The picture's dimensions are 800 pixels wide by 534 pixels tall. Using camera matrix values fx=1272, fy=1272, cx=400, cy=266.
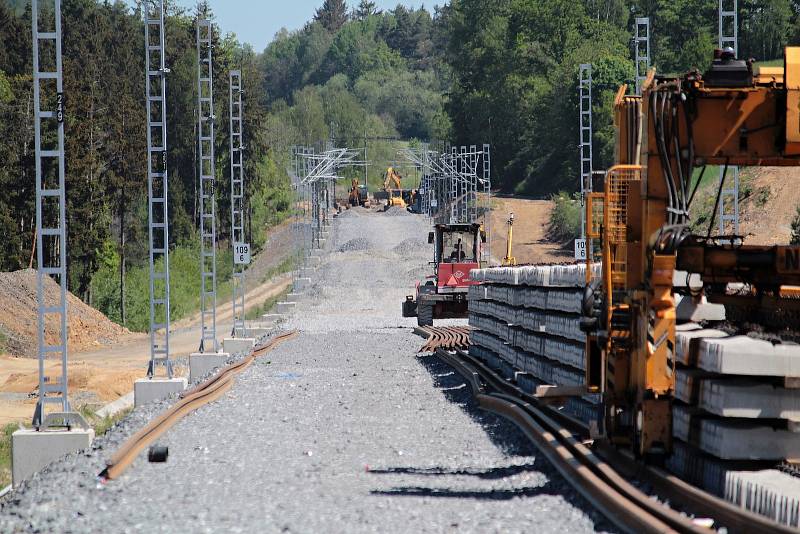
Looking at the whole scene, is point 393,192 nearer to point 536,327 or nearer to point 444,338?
point 444,338

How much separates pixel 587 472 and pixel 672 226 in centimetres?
223

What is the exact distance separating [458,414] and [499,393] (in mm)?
1085

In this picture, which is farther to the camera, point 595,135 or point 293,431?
point 595,135

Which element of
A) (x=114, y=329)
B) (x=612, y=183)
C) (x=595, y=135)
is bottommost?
(x=114, y=329)

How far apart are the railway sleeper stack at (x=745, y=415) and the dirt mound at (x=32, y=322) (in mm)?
36877

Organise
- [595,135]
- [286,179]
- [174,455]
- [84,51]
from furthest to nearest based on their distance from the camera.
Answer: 1. [286,179]
2. [595,135]
3. [84,51]
4. [174,455]

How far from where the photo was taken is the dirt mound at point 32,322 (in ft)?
152

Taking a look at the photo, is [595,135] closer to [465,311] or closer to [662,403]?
[465,311]

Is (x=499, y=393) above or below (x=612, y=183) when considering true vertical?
below

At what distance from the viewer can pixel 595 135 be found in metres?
94.5

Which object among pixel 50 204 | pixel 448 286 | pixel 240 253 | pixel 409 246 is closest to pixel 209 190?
pixel 240 253

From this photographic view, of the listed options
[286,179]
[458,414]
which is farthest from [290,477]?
[286,179]

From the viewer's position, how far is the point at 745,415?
33.1 ft

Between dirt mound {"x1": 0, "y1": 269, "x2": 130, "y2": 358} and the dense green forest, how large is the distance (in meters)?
10.6
